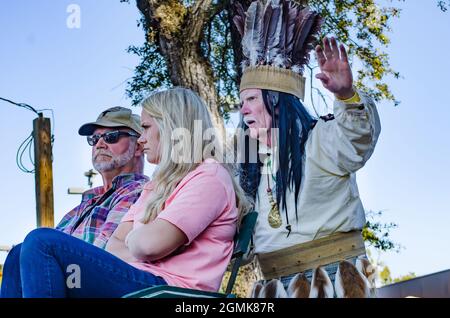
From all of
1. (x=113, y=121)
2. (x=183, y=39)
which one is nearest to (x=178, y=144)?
(x=113, y=121)

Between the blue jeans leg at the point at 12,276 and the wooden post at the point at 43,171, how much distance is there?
99 cm

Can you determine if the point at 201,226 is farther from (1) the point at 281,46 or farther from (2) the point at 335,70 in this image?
(1) the point at 281,46

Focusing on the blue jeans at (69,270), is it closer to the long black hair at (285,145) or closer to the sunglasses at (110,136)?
the long black hair at (285,145)

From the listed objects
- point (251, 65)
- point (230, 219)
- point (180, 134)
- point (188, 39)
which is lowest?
point (230, 219)

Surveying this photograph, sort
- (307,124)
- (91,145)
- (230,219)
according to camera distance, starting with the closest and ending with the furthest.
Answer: (230,219) → (307,124) → (91,145)

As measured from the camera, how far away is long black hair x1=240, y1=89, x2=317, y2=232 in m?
2.69

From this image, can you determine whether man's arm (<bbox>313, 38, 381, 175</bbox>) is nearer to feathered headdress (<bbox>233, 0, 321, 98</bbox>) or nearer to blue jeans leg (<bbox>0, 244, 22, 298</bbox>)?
feathered headdress (<bbox>233, 0, 321, 98</bbox>)

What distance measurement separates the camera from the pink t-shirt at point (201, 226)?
91.9 inches

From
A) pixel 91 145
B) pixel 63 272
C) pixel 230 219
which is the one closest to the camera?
pixel 63 272

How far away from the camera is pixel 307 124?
2.74 m

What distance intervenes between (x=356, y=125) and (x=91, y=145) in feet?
4.24
